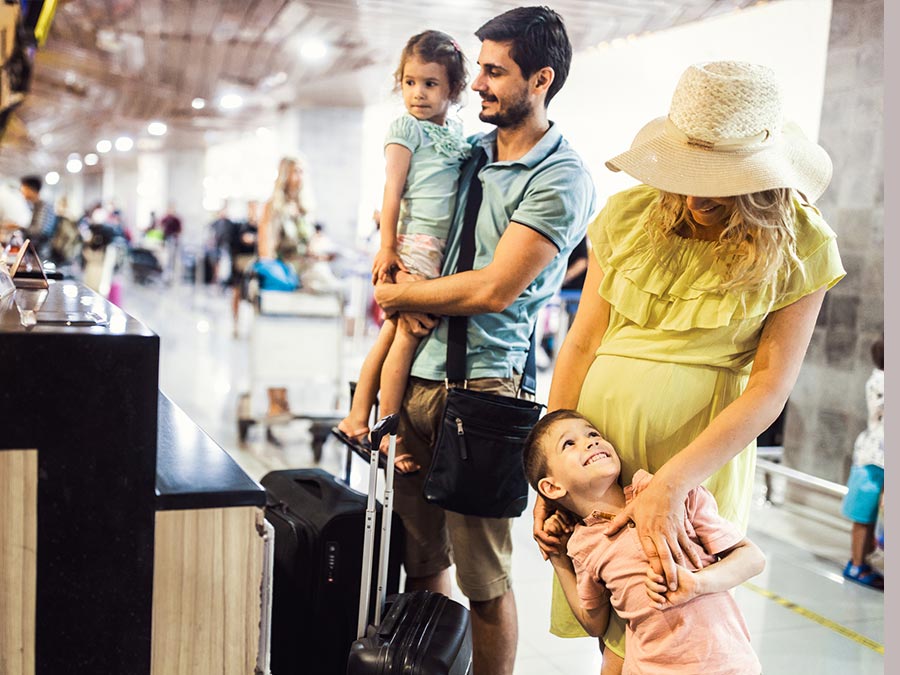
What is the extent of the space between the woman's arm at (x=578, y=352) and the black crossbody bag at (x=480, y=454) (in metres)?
0.19

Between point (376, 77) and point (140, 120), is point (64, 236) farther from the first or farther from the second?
point (140, 120)

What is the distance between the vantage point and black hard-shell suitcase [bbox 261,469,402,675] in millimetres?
2572

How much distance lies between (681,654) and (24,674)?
44.7 inches

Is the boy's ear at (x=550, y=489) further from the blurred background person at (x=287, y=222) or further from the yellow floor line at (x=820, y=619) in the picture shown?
the blurred background person at (x=287, y=222)

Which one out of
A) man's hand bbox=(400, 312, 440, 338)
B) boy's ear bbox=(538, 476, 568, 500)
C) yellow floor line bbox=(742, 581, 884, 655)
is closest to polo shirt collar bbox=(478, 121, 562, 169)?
man's hand bbox=(400, 312, 440, 338)

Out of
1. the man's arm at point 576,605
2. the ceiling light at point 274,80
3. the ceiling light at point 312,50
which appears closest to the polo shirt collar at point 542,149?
the man's arm at point 576,605

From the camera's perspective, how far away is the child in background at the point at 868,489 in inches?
174

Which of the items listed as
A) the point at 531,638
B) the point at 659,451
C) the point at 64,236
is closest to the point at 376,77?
the point at 64,236

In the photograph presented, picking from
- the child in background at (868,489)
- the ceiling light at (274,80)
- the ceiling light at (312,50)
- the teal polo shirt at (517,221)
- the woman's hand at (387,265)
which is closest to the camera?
the teal polo shirt at (517,221)

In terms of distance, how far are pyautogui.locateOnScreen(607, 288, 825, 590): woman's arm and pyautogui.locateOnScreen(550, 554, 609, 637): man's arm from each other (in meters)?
0.22

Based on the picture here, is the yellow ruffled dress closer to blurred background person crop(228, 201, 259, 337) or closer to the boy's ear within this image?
the boy's ear

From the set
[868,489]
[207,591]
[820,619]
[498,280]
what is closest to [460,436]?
[498,280]

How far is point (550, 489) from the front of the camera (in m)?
1.88

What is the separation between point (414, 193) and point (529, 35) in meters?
0.54
